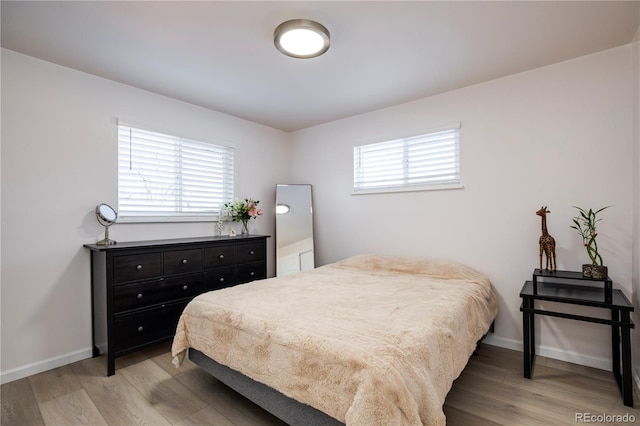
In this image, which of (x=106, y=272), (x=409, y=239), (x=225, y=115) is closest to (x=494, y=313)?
(x=409, y=239)

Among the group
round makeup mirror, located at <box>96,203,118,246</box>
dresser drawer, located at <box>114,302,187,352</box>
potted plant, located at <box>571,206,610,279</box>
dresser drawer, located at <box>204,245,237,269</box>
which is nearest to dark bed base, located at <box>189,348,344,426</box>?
dresser drawer, located at <box>114,302,187,352</box>

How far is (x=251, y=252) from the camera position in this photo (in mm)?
3518

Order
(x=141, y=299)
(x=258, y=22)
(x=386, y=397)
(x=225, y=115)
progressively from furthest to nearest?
1. (x=225, y=115)
2. (x=141, y=299)
3. (x=258, y=22)
4. (x=386, y=397)

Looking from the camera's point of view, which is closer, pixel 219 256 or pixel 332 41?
pixel 332 41

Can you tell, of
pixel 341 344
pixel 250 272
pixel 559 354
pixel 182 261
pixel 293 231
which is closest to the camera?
pixel 341 344

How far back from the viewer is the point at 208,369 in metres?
2.02

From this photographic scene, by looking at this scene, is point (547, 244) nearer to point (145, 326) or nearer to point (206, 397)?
point (206, 397)

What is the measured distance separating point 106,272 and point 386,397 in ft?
7.65

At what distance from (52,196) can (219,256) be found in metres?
1.47

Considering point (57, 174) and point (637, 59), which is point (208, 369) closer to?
point (57, 174)

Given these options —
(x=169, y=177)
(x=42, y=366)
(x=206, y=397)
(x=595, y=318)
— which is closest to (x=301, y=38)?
(x=169, y=177)

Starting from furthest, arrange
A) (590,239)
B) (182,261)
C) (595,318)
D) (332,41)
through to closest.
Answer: (182,261)
(590,239)
(332,41)
(595,318)

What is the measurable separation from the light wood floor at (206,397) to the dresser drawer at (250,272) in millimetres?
1052

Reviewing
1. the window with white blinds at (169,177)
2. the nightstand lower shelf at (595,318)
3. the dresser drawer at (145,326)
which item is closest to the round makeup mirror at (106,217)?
the window with white blinds at (169,177)
